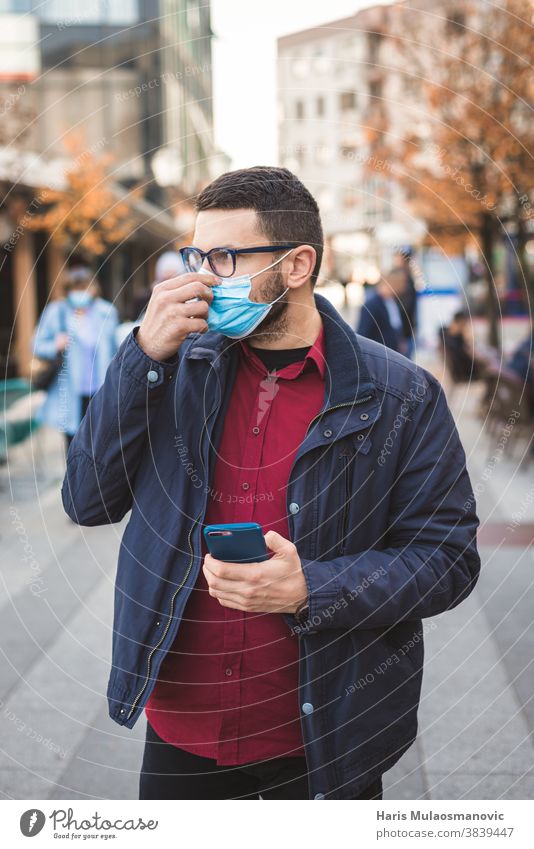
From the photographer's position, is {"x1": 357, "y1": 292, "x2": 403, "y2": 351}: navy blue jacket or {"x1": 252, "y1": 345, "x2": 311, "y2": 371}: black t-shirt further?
{"x1": 357, "y1": 292, "x2": 403, "y2": 351}: navy blue jacket

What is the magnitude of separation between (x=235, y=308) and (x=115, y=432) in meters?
0.42

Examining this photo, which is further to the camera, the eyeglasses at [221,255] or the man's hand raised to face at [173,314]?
the eyeglasses at [221,255]

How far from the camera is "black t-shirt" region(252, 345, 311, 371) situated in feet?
7.54

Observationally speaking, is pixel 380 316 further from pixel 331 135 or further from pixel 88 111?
pixel 88 111

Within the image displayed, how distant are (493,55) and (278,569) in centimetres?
1239

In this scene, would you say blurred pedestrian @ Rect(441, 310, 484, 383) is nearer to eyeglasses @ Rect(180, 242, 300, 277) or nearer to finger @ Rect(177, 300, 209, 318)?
eyeglasses @ Rect(180, 242, 300, 277)

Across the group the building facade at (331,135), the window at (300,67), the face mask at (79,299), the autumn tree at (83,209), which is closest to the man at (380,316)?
the building facade at (331,135)

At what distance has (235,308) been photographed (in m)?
2.23

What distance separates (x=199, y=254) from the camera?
7.29 ft

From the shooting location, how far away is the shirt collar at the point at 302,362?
7.43 feet

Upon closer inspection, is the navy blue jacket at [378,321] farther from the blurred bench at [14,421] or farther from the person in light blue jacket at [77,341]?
the blurred bench at [14,421]

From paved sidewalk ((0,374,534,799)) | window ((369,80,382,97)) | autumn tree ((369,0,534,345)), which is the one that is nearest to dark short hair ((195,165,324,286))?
paved sidewalk ((0,374,534,799))

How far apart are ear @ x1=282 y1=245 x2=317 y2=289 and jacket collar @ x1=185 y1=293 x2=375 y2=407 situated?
12 centimetres

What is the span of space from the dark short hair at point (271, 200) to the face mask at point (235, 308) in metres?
0.08
